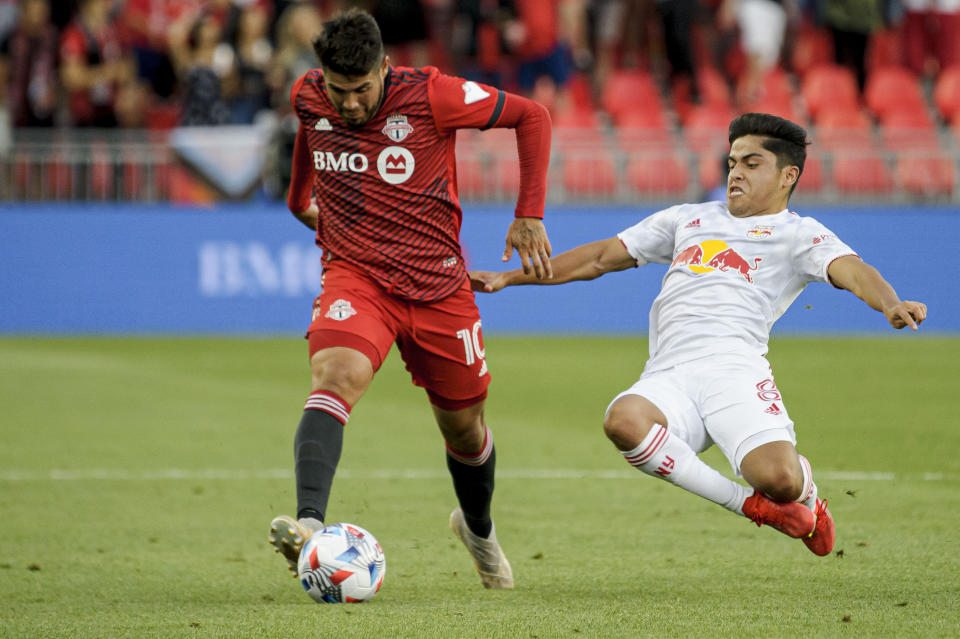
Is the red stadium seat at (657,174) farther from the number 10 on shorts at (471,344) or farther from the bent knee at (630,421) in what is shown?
the bent knee at (630,421)

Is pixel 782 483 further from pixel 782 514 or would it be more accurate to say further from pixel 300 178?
pixel 300 178

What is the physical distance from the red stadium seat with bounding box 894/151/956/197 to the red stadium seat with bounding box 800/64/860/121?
9.33 ft

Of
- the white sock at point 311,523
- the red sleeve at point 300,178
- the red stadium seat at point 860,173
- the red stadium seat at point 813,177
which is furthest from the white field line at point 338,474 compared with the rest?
the red stadium seat at point 860,173

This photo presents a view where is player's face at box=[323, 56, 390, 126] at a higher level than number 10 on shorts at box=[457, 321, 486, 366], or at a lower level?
higher

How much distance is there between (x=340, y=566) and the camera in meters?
4.73

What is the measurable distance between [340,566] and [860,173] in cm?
1423

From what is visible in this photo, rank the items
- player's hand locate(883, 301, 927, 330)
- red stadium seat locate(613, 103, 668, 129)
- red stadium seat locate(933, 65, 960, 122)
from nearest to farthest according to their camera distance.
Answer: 1. player's hand locate(883, 301, 927, 330)
2. red stadium seat locate(613, 103, 668, 129)
3. red stadium seat locate(933, 65, 960, 122)

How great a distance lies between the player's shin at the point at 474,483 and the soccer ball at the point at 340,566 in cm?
87

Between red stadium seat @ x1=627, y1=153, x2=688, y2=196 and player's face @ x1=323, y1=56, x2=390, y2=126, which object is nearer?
player's face @ x1=323, y1=56, x2=390, y2=126

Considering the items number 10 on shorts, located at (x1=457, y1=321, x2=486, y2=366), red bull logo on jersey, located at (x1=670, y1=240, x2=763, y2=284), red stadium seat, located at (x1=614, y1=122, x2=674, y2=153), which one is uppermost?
red bull logo on jersey, located at (x1=670, y1=240, x2=763, y2=284)

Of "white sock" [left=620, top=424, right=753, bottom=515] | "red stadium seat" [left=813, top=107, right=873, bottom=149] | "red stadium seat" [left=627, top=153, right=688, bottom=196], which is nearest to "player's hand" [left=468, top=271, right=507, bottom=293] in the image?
"white sock" [left=620, top=424, right=753, bottom=515]

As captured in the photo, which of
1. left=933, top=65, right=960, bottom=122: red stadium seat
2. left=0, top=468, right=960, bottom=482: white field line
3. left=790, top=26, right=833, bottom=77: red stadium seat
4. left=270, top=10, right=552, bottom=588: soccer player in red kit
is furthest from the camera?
left=790, top=26, right=833, bottom=77: red stadium seat

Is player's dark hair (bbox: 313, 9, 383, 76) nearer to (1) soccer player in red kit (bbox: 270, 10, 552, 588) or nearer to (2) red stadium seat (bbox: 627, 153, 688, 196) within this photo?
(1) soccer player in red kit (bbox: 270, 10, 552, 588)

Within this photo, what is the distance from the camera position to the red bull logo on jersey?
5.54 metres
